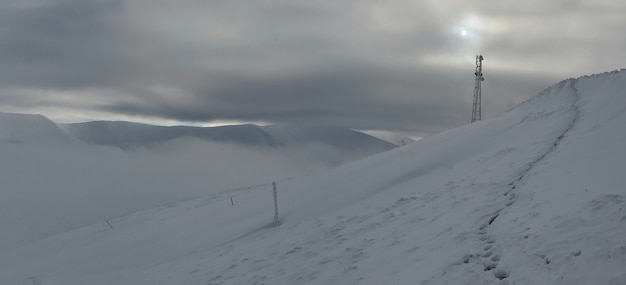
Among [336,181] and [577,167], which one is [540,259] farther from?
[336,181]

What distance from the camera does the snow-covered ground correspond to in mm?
9000

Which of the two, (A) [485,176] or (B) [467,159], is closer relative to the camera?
(A) [485,176]

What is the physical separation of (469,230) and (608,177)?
2.76 meters

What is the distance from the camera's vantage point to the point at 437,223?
42.1 feet

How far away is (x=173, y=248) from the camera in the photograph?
21.4 metres

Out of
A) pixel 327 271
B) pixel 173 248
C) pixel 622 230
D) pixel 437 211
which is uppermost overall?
pixel 622 230

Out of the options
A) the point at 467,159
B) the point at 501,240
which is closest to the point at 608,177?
the point at 501,240

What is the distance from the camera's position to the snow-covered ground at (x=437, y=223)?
354 inches

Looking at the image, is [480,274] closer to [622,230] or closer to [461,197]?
[622,230]

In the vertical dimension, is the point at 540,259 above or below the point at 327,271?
above

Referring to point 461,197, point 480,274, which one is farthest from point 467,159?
point 480,274

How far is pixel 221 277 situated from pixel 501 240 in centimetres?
778

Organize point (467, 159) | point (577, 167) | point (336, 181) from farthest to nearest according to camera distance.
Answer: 1. point (336, 181)
2. point (467, 159)
3. point (577, 167)

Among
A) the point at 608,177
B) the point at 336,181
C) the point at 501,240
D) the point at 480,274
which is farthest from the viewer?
the point at 336,181
